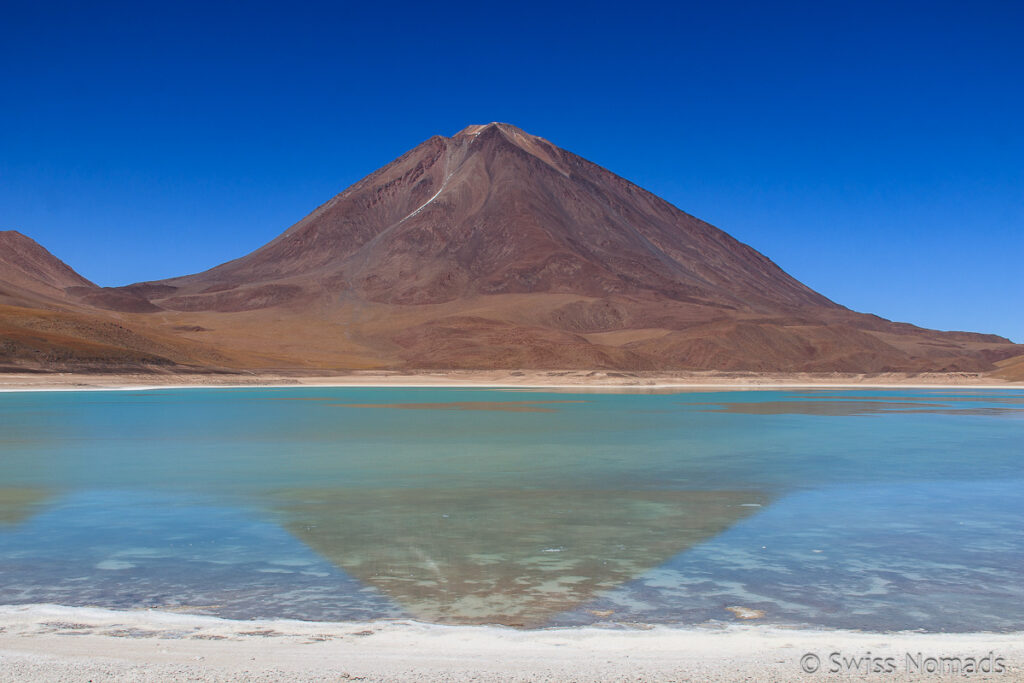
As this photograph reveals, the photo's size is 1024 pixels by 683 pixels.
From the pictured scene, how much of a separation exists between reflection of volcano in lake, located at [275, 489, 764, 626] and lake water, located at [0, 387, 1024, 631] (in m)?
0.05

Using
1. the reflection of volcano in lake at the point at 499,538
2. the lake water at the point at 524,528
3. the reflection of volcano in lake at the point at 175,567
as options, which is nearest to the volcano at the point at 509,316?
the lake water at the point at 524,528

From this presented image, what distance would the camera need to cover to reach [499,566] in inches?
388

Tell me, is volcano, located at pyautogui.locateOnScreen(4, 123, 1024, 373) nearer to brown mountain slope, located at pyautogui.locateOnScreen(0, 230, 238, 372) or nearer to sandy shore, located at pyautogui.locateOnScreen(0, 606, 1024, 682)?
brown mountain slope, located at pyautogui.locateOnScreen(0, 230, 238, 372)

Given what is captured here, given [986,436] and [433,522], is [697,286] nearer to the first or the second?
[986,436]

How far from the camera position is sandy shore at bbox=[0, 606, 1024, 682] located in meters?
6.11

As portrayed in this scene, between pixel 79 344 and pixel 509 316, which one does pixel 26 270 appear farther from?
pixel 79 344

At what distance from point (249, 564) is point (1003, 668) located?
7.27 metres

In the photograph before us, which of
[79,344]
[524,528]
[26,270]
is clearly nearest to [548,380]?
[79,344]

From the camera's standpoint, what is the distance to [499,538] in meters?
11.5

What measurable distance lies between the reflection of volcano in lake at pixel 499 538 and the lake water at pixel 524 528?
0.05 meters

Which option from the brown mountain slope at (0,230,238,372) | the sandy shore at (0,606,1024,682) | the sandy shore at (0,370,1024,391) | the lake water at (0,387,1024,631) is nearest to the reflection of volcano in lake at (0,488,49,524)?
the lake water at (0,387,1024,631)

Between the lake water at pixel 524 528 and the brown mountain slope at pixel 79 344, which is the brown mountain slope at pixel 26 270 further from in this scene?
the lake water at pixel 524 528

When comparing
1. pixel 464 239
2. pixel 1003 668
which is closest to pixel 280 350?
pixel 464 239

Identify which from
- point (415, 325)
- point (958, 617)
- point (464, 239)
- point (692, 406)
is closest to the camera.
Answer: point (958, 617)
